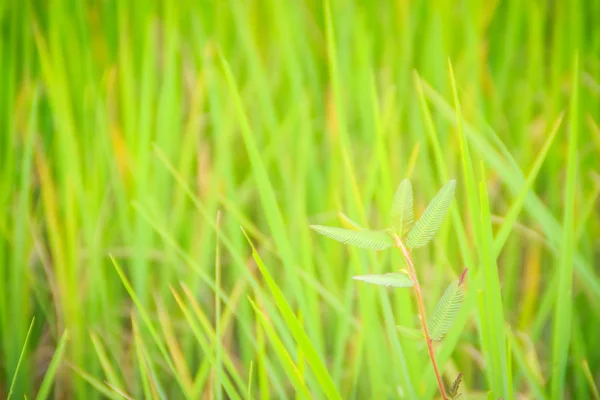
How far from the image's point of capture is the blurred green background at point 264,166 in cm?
56

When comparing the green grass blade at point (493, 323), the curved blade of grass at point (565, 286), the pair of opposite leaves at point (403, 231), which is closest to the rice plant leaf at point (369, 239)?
the pair of opposite leaves at point (403, 231)

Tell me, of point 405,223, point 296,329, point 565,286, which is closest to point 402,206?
Result: point 405,223

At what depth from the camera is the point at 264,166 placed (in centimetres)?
56

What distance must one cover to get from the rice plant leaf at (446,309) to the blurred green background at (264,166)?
15cm

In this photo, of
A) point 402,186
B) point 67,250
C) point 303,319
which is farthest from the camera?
point 67,250

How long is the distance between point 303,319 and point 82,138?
15.2 inches

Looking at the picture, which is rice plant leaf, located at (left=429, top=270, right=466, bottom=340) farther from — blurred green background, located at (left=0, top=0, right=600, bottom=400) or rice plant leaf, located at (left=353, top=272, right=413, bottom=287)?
blurred green background, located at (left=0, top=0, right=600, bottom=400)

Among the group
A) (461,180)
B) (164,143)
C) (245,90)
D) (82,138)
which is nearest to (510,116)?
(461,180)

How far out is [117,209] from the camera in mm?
641

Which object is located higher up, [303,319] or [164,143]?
[164,143]

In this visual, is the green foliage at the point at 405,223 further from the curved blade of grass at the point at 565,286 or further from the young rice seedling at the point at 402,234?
the curved blade of grass at the point at 565,286

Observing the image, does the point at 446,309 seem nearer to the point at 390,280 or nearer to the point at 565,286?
the point at 390,280

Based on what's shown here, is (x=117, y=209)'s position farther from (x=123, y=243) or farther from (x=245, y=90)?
(x=245, y=90)

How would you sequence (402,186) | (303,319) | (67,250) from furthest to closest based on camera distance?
(67,250) < (303,319) < (402,186)
